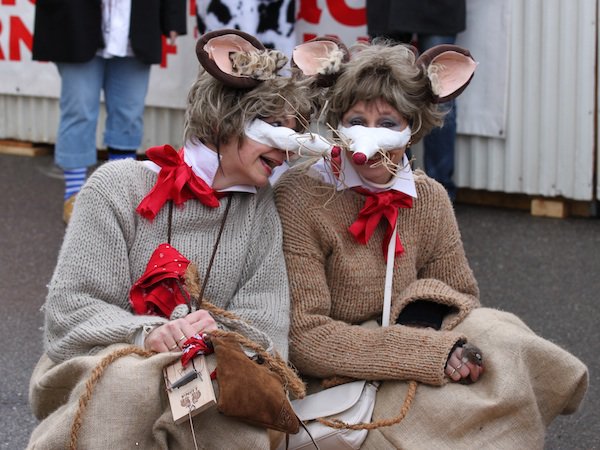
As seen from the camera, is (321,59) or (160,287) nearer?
(160,287)

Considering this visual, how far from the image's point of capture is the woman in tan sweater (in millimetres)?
2951

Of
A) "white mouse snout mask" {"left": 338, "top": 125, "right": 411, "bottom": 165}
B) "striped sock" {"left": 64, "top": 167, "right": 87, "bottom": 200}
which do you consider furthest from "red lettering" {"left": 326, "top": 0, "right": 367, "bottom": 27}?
"white mouse snout mask" {"left": 338, "top": 125, "right": 411, "bottom": 165}

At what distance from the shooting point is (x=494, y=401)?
2.92m

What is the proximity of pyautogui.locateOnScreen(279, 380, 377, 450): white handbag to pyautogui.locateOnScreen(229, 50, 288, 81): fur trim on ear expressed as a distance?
2.80 ft

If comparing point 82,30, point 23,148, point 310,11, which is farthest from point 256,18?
point 23,148

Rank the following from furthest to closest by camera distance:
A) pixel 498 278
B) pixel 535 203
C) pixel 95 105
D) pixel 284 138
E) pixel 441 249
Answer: pixel 535 203
pixel 95 105
pixel 498 278
pixel 441 249
pixel 284 138

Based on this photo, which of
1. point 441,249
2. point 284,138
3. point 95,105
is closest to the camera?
point 284,138

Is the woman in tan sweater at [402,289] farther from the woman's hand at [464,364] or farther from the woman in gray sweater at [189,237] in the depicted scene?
the woman in gray sweater at [189,237]

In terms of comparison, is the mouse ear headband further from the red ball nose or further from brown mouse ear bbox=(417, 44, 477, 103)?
brown mouse ear bbox=(417, 44, 477, 103)

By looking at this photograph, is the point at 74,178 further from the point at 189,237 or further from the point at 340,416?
the point at 340,416

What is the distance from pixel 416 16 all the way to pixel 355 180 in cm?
258

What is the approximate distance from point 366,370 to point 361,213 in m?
0.45

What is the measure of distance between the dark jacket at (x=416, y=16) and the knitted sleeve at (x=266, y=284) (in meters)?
2.63

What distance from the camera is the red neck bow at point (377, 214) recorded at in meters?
3.16
